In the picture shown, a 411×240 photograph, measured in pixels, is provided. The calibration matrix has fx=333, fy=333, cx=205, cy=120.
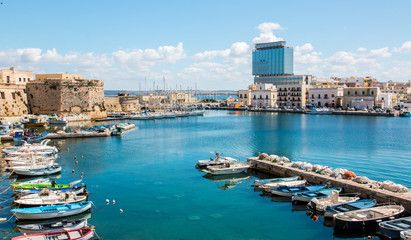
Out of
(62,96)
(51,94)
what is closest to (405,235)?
(62,96)

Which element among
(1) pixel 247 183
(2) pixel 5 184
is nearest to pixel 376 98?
(1) pixel 247 183

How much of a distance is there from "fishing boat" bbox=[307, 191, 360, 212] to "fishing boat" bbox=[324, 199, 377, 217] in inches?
12.6

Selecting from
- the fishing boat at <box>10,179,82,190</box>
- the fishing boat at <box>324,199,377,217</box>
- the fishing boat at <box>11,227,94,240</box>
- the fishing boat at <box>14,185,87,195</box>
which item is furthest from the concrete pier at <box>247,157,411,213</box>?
the fishing boat at <box>11,227,94,240</box>

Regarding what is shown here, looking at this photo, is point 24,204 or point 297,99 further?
point 297,99

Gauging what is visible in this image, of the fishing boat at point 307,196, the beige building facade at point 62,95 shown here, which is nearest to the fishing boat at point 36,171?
the fishing boat at point 307,196

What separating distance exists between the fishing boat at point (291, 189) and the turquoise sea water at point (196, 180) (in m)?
0.64

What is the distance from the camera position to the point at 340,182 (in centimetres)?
1559

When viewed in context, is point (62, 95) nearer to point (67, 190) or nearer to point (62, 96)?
point (62, 96)

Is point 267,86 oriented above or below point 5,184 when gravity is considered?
above

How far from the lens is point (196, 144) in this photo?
30453 mm

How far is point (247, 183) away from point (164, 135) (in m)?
20.8

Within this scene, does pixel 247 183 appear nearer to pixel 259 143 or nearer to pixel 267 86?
pixel 259 143

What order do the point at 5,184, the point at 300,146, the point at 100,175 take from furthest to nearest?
the point at 300,146 < the point at 100,175 < the point at 5,184

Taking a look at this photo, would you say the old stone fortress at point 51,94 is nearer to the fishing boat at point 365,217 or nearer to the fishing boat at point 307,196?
the fishing boat at point 307,196
